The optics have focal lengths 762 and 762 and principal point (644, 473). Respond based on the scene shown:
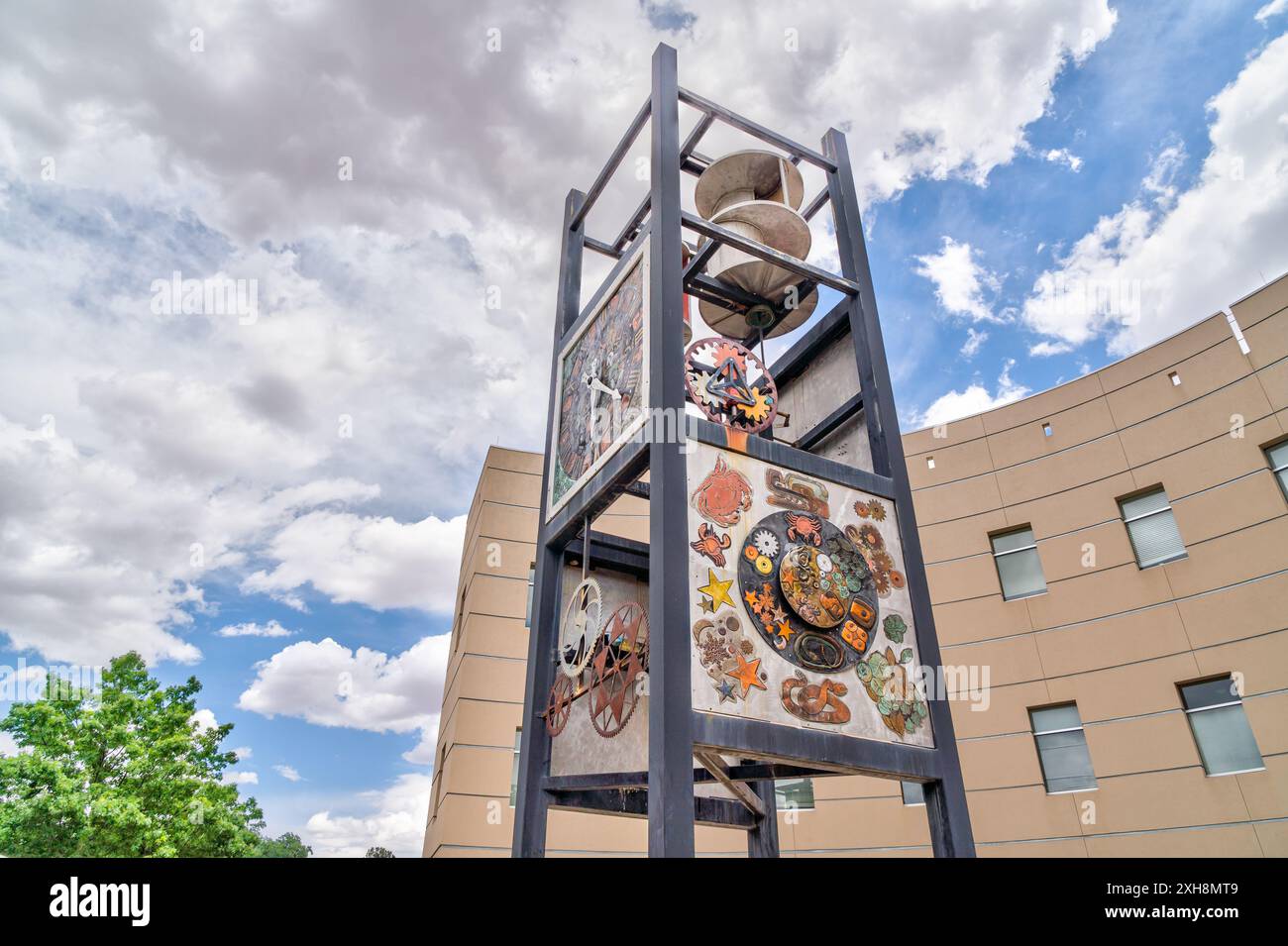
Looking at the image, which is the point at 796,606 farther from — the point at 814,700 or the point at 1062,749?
the point at 1062,749

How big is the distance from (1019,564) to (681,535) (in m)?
14.7

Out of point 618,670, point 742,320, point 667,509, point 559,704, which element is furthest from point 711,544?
point 742,320

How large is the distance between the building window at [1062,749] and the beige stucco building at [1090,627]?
4 cm

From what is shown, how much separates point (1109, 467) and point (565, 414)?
1419 centimetres

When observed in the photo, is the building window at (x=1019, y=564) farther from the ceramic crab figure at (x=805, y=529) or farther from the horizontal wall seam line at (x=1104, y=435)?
the ceramic crab figure at (x=805, y=529)

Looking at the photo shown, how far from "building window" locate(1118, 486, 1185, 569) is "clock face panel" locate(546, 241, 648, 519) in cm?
1410

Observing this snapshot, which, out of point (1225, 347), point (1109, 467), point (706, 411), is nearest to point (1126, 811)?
point (1109, 467)

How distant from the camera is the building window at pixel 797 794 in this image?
19.2 m

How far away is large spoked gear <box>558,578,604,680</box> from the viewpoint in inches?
373

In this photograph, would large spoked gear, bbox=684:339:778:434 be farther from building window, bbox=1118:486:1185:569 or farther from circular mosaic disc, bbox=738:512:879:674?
building window, bbox=1118:486:1185:569

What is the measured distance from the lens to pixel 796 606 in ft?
26.7

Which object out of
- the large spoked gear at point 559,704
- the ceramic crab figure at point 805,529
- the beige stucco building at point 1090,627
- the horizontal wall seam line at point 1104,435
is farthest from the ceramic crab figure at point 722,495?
the horizontal wall seam line at point 1104,435

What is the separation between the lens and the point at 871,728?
25.9 feet
